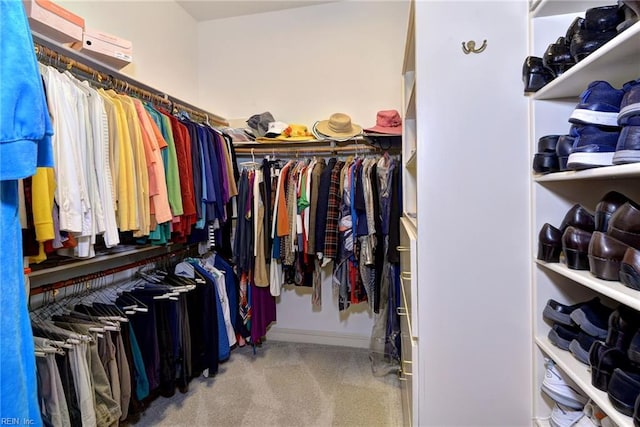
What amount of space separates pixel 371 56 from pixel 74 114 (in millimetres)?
2117

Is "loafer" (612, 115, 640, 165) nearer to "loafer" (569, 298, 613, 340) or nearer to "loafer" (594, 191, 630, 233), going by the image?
"loafer" (594, 191, 630, 233)

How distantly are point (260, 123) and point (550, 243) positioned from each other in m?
2.20

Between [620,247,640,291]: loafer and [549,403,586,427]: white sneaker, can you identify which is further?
[549,403,586,427]: white sneaker

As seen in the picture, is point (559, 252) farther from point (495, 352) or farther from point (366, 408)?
point (366, 408)

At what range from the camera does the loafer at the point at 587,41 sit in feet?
2.58

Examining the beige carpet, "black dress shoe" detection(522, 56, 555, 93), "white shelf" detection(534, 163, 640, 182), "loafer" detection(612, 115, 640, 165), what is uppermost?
"black dress shoe" detection(522, 56, 555, 93)

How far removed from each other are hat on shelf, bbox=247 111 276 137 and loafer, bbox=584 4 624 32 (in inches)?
83.4

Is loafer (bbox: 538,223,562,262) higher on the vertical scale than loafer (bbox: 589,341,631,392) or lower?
higher

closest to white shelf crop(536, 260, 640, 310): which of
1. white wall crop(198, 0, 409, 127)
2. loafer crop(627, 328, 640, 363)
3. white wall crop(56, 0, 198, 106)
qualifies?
loafer crop(627, 328, 640, 363)

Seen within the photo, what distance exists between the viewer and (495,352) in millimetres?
1060

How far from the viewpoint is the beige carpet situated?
179cm

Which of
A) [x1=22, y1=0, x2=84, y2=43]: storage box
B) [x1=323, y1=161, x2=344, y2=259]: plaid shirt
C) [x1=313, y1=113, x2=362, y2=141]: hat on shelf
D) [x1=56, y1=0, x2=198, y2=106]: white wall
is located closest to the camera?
[x1=22, y1=0, x2=84, y2=43]: storage box

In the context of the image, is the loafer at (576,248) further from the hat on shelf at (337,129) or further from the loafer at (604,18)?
the hat on shelf at (337,129)

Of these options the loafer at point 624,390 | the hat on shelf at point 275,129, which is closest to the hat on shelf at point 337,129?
the hat on shelf at point 275,129
